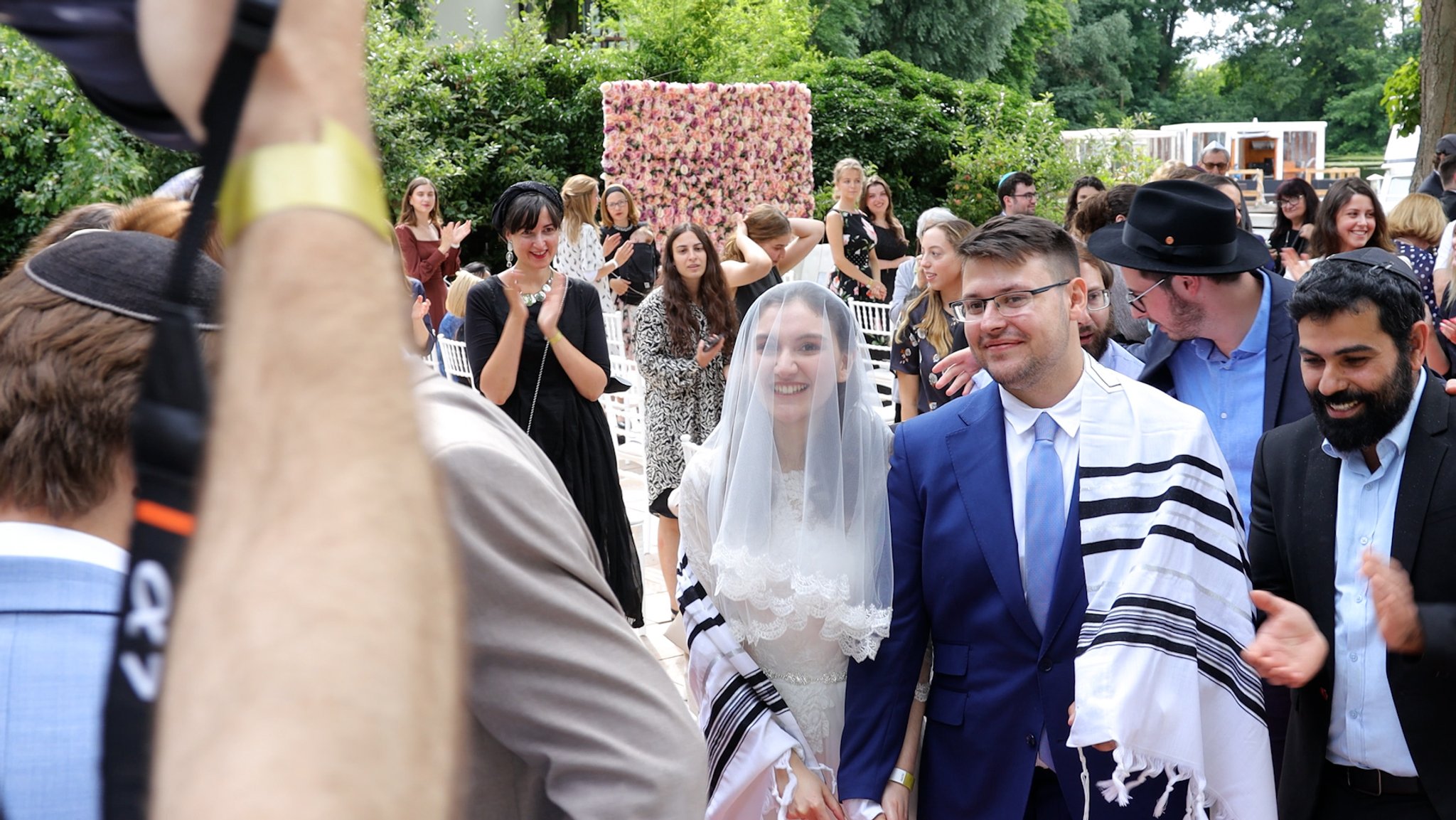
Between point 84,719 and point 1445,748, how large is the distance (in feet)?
9.44

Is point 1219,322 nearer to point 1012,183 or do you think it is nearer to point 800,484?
point 800,484

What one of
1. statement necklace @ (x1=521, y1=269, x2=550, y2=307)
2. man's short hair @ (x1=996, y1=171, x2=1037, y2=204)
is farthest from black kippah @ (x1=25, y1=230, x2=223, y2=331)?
man's short hair @ (x1=996, y1=171, x2=1037, y2=204)

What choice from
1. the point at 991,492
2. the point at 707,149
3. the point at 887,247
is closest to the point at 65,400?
the point at 991,492

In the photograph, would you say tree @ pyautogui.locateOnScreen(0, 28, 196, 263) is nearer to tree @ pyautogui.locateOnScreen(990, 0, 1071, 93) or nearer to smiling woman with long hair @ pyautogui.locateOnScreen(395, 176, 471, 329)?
smiling woman with long hair @ pyautogui.locateOnScreen(395, 176, 471, 329)

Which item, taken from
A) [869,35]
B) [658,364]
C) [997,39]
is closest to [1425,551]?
[658,364]

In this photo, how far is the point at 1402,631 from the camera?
2.65 meters

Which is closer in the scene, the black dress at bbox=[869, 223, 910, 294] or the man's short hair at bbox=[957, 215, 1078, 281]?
the man's short hair at bbox=[957, 215, 1078, 281]

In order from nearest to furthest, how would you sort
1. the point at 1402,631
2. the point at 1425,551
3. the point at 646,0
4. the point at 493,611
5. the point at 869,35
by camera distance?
1. the point at 493,611
2. the point at 1402,631
3. the point at 1425,551
4. the point at 646,0
5. the point at 869,35

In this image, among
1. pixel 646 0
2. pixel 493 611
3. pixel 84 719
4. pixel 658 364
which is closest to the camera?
pixel 84 719

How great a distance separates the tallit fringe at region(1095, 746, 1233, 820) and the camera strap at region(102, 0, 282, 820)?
8.06ft

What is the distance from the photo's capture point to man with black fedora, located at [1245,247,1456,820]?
280 cm

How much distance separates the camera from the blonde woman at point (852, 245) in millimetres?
11945

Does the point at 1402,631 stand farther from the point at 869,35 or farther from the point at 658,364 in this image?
the point at 869,35

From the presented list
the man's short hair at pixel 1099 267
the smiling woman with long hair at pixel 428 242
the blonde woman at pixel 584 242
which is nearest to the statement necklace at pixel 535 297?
the man's short hair at pixel 1099 267
